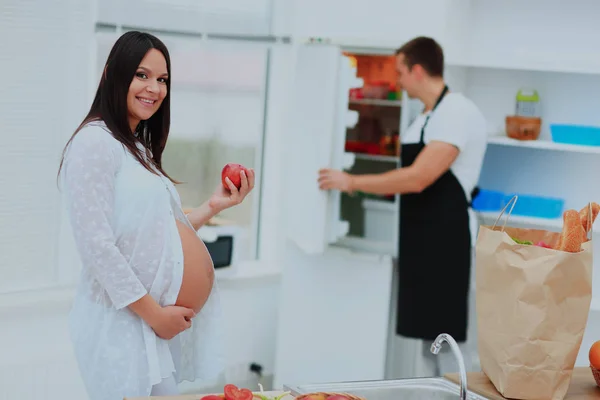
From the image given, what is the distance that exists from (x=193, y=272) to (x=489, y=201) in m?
2.05

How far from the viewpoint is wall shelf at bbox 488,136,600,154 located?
377 cm

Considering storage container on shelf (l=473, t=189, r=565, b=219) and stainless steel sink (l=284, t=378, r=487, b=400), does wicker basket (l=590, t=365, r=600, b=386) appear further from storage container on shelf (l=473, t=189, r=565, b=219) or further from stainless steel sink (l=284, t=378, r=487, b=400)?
storage container on shelf (l=473, t=189, r=565, b=219)

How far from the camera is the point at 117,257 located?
2.17 meters

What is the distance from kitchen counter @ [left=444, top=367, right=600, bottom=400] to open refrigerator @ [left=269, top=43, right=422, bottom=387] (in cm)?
166

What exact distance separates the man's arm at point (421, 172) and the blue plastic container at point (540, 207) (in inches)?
24.3

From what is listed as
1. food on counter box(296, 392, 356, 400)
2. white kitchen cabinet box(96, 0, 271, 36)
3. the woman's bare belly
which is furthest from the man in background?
food on counter box(296, 392, 356, 400)

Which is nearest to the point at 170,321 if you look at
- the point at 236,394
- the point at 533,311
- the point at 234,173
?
the point at 234,173

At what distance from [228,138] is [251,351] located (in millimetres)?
980

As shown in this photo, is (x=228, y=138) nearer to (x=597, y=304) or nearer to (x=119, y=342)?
(x=597, y=304)

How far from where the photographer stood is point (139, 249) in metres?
2.23

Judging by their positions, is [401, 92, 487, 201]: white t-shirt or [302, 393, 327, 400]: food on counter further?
[401, 92, 487, 201]: white t-shirt

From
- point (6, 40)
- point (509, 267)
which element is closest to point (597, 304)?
point (509, 267)

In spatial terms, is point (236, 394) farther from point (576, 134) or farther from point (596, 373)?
point (576, 134)

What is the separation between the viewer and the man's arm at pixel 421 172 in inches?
136
